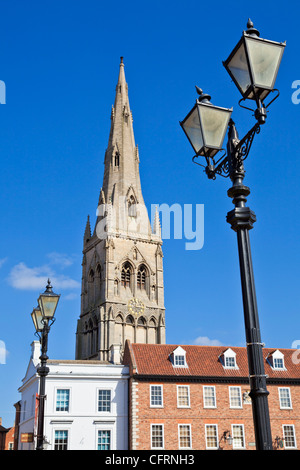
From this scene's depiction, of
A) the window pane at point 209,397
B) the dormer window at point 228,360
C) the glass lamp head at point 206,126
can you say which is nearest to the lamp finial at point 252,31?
the glass lamp head at point 206,126

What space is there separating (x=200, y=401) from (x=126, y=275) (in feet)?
103

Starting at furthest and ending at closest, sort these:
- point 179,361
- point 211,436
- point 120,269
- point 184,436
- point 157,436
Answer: point 120,269 → point 179,361 → point 211,436 → point 184,436 → point 157,436

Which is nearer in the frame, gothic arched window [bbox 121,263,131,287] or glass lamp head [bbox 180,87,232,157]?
glass lamp head [bbox 180,87,232,157]

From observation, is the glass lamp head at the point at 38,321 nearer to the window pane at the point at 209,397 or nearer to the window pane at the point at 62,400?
the window pane at the point at 62,400

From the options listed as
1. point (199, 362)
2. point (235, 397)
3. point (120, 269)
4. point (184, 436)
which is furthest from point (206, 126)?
point (120, 269)

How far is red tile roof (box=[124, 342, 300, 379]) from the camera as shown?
38.9m

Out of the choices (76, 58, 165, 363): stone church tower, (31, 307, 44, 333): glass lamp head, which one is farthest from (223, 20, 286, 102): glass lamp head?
(76, 58, 165, 363): stone church tower

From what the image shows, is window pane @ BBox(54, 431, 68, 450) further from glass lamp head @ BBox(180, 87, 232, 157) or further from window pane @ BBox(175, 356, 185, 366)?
glass lamp head @ BBox(180, 87, 232, 157)

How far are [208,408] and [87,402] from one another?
8629 millimetres

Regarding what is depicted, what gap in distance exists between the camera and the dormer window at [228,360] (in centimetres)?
4028

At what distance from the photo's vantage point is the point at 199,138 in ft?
26.4

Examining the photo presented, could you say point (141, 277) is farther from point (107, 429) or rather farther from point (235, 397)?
point (107, 429)

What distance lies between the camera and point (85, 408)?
122 feet

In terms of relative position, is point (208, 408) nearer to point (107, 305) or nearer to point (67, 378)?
point (67, 378)
